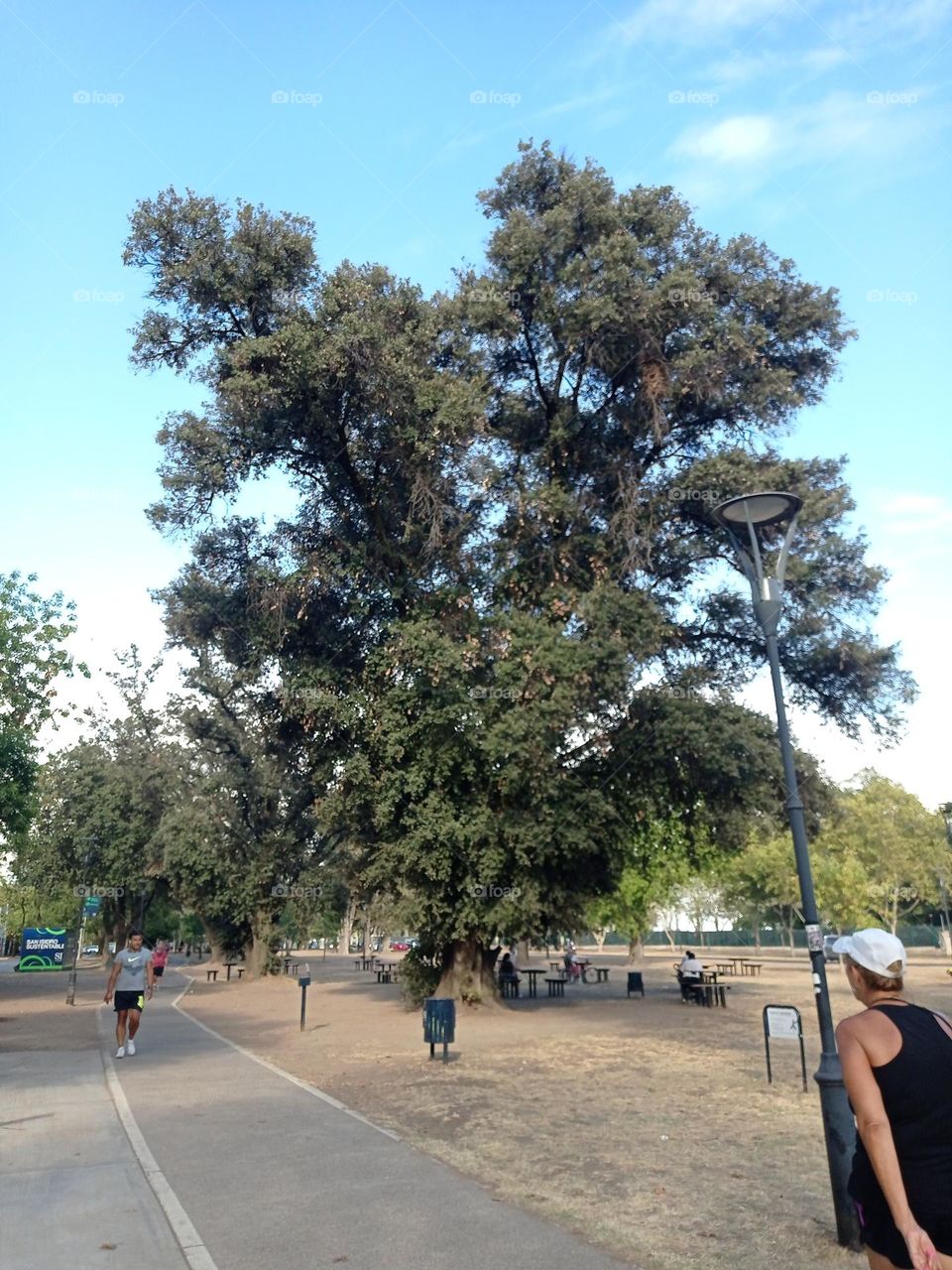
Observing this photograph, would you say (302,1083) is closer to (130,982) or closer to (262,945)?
(130,982)

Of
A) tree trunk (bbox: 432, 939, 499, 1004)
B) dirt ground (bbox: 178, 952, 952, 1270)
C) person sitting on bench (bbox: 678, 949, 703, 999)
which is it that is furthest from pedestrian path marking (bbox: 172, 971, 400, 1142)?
person sitting on bench (bbox: 678, 949, 703, 999)

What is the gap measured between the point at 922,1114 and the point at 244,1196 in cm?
509

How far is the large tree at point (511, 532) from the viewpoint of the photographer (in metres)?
19.7

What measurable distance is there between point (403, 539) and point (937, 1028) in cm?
1891

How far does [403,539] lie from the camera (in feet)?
70.6

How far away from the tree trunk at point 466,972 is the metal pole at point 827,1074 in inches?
620

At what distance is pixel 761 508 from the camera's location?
806cm

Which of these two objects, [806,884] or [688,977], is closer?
[806,884]

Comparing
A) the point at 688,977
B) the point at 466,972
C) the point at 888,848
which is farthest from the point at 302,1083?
the point at 888,848

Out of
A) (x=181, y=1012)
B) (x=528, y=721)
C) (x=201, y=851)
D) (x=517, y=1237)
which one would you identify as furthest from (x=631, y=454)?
(x=201, y=851)

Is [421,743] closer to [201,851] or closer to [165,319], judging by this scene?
[165,319]

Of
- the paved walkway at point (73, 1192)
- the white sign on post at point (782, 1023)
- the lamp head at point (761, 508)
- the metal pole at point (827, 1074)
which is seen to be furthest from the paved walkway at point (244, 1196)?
the lamp head at point (761, 508)

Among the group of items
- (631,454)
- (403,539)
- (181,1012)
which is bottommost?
(181,1012)

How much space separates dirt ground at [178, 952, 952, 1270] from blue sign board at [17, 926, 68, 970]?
95.2 ft
